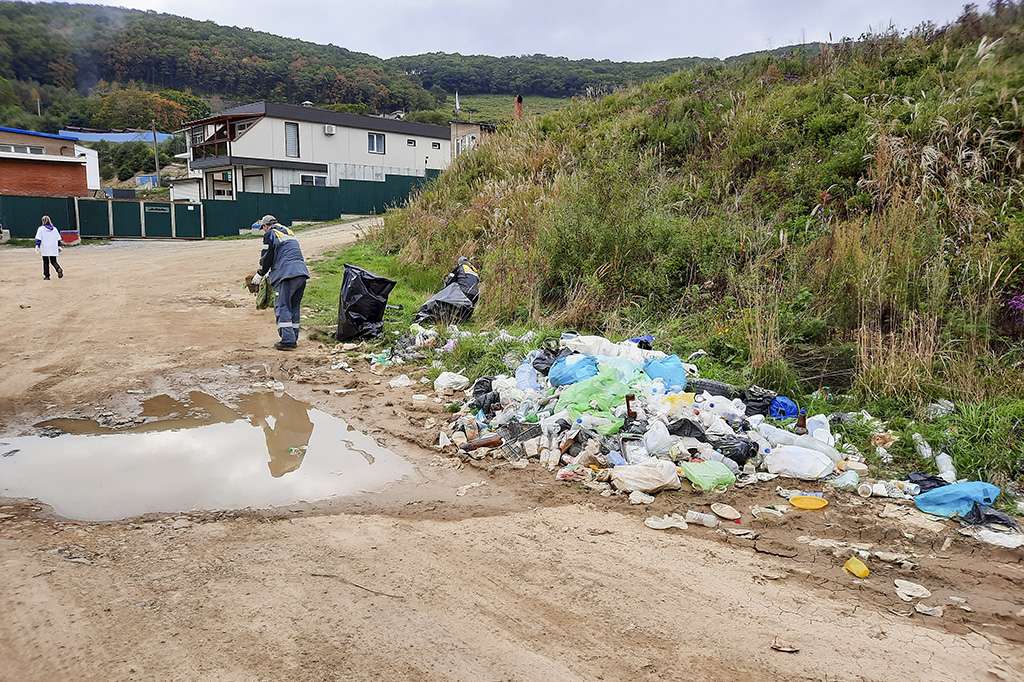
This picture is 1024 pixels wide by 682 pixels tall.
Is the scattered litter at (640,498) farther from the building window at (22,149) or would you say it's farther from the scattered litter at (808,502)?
the building window at (22,149)

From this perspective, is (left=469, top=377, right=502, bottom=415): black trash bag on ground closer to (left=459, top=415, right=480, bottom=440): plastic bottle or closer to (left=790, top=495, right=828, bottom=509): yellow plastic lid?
(left=459, top=415, right=480, bottom=440): plastic bottle

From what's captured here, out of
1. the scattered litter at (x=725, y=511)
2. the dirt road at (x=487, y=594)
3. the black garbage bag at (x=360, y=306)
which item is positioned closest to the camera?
the dirt road at (x=487, y=594)

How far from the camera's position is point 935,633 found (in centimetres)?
310

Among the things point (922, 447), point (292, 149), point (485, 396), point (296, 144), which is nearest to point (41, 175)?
point (292, 149)

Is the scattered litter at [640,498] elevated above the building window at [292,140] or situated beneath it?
situated beneath

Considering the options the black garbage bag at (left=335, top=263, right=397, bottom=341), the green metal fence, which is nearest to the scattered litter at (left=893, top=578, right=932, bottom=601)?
the black garbage bag at (left=335, top=263, right=397, bottom=341)

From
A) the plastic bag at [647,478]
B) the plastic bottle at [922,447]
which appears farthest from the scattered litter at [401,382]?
the plastic bottle at [922,447]

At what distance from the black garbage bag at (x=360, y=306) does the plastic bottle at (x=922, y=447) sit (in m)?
6.28

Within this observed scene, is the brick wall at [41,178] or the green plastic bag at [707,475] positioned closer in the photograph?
the green plastic bag at [707,475]

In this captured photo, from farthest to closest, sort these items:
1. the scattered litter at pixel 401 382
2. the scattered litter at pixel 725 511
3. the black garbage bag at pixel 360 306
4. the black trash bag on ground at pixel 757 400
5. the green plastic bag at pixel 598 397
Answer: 1. the black garbage bag at pixel 360 306
2. the scattered litter at pixel 401 382
3. the black trash bag on ground at pixel 757 400
4. the green plastic bag at pixel 598 397
5. the scattered litter at pixel 725 511

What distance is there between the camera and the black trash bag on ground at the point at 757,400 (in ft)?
19.5

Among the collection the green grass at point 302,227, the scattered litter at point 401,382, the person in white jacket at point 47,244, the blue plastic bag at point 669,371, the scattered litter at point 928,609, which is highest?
the green grass at point 302,227

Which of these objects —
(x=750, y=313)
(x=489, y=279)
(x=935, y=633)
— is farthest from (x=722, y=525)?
(x=489, y=279)

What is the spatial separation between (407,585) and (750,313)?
4857mm
